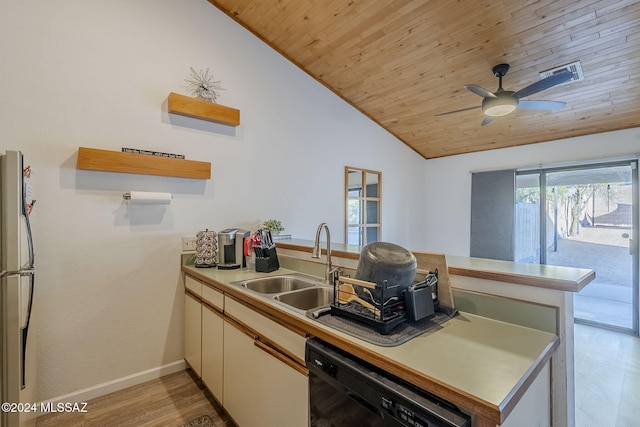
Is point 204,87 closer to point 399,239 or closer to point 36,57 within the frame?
point 36,57

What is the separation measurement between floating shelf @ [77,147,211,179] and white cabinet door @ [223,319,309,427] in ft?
4.27

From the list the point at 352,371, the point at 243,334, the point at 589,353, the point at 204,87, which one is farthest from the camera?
the point at 589,353

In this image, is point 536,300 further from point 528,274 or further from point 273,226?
point 273,226

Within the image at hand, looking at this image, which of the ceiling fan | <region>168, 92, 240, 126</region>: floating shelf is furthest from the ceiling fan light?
<region>168, 92, 240, 126</region>: floating shelf

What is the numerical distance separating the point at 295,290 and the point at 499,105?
2466 millimetres

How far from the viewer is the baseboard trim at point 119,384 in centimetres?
200

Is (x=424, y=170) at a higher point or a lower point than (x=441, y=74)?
lower

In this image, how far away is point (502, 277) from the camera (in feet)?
3.85

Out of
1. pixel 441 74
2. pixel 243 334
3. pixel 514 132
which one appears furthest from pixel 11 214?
pixel 514 132

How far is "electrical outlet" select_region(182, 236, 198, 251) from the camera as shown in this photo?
2459mm

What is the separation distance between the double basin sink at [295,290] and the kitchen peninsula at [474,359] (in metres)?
0.28

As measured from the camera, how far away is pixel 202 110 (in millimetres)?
2451

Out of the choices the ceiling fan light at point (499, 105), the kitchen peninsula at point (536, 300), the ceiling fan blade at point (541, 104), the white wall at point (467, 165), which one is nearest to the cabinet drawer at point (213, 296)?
the kitchen peninsula at point (536, 300)

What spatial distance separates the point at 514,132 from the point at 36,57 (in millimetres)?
4930
